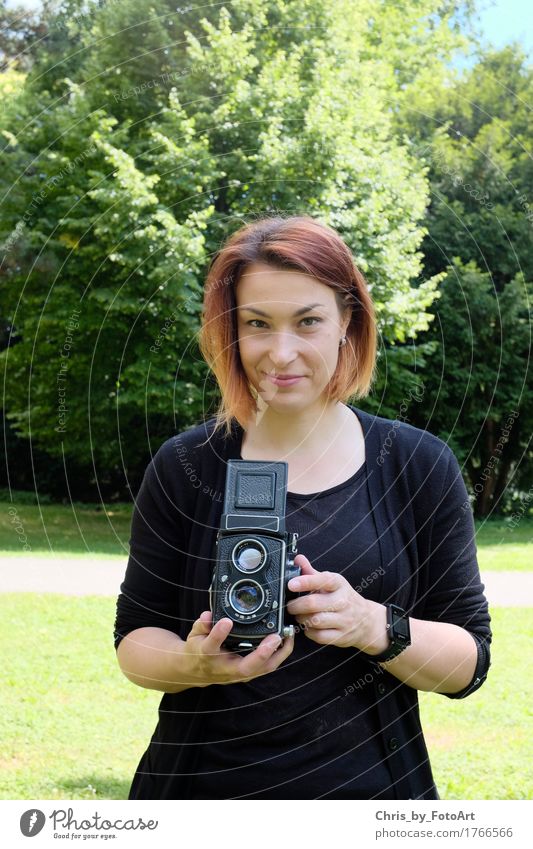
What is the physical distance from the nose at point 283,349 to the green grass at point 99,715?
3.44m

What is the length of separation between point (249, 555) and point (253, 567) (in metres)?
0.03

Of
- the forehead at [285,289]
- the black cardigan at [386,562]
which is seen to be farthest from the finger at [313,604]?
the forehead at [285,289]

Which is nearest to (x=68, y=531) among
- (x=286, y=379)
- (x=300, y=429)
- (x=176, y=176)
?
(x=176, y=176)

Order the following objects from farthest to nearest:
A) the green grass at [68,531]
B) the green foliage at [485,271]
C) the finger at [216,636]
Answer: the green foliage at [485,271]
the green grass at [68,531]
the finger at [216,636]

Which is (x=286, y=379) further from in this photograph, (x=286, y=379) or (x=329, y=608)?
(x=329, y=608)

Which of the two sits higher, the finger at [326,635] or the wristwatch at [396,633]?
the finger at [326,635]

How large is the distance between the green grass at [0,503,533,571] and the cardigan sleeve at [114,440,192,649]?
5.67 m

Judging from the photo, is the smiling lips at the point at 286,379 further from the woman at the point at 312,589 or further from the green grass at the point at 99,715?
the green grass at the point at 99,715

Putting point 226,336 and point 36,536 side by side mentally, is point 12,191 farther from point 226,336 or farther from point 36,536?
point 226,336

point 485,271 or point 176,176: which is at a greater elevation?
point 176,176

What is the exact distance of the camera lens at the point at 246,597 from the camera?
5.64 feet

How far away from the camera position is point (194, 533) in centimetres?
192
